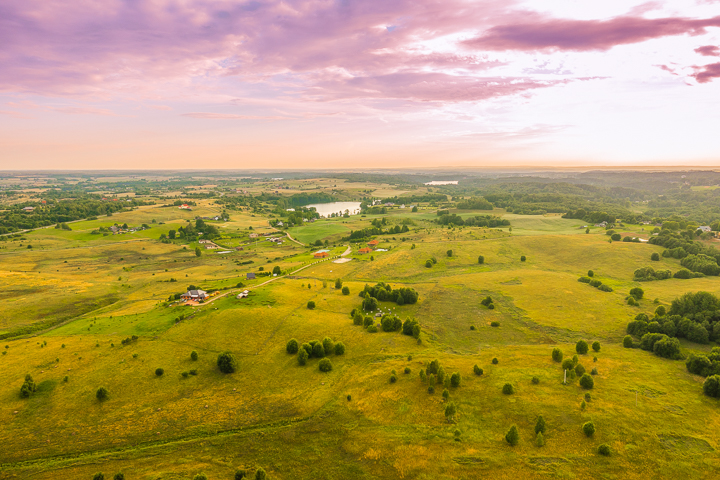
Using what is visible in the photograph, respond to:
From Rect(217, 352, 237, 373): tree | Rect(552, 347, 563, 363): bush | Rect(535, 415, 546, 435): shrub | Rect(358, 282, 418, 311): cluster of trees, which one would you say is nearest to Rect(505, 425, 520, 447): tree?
Rect(535, 415, 546, 435): shrub

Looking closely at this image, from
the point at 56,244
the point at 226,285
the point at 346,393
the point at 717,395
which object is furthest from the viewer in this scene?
the point at 56,244

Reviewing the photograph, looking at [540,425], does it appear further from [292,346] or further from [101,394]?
[101,394]

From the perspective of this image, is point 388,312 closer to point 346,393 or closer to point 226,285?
point 346,393

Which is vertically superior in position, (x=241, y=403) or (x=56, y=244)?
(x=56, y=244)

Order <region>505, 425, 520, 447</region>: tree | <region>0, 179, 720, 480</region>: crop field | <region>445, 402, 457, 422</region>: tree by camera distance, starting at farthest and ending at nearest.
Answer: <region>445, 402, 457, 422</region>: tree → <region>505, 425, 520, 447</region>: tree → <region>0, 179, 720, 480</region>: crop field

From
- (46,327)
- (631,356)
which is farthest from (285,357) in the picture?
(631,356)

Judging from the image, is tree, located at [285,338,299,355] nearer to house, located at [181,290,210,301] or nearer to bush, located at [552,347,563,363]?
house, located at [181,290,210,301]

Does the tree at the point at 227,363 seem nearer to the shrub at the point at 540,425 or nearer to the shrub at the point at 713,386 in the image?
the shrub at the point at 540,425
